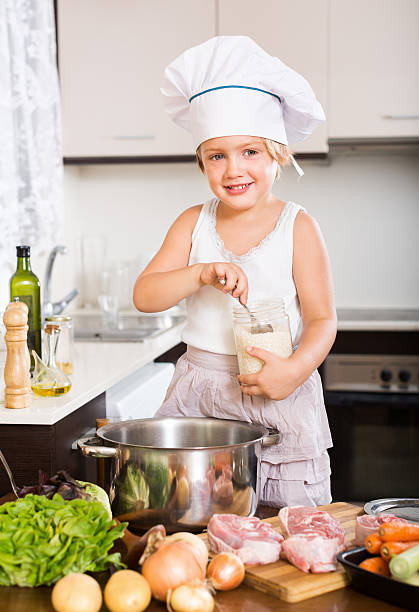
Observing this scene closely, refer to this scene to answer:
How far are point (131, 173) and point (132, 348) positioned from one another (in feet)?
4.28

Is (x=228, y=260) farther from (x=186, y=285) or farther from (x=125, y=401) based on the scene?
(x=125, y=401)

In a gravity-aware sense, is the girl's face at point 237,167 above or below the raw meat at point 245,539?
above

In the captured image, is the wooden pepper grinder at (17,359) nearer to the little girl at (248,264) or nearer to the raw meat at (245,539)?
the little girl at (248,264)

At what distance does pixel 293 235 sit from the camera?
1.26 m

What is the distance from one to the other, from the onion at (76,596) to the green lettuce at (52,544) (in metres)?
0.05

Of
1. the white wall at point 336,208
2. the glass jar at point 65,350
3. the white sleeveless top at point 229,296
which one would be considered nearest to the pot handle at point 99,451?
the white sleeveless top at point 229,296

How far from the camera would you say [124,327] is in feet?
9.15

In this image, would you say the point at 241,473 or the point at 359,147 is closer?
the point at 241,473

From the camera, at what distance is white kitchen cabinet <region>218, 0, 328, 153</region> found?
9.12 feet

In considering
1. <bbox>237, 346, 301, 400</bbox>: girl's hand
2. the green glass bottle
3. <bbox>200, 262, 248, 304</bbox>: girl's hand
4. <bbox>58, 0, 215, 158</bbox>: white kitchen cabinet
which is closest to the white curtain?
<bbox>58, 0, 215, 158</bbox>: white kitchen cabinet

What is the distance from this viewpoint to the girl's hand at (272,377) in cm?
107

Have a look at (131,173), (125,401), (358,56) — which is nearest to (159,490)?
(125,401)

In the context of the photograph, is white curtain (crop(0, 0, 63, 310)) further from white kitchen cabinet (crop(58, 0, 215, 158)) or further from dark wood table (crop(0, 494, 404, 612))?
dark wood table (crop(0, 494, 404, 612))

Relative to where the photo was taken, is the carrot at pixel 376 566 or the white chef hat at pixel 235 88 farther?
the white chef hat at pixel 235 88
